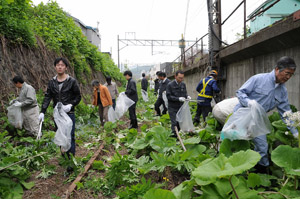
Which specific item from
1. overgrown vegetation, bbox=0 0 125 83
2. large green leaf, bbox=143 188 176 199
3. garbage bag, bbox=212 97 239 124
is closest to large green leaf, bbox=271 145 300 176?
large green leaf, bbox=143 188 176 199

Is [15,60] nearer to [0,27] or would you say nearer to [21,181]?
[0,27]

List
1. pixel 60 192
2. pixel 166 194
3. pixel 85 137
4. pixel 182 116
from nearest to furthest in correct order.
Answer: pixel 166 194
pixel 60 192
pixel 182 116
pixel 85 137

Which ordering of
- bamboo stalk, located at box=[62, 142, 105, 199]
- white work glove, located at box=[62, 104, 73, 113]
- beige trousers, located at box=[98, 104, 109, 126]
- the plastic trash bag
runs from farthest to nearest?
beige trousers, located at box=[98, 104, 109, 126], white work glove, located at box=[62, 104, 73, 113], bamboo stalk, located at box=[62, 142, 105, 199], the plastic trash bag

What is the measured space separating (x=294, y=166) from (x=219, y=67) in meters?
6.62

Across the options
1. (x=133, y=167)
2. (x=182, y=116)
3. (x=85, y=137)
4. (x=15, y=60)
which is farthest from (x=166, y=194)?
(x=15, y=60)

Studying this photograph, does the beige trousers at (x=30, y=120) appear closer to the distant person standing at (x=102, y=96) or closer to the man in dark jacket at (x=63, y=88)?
the man in dark jacket at (x=63, y=88)

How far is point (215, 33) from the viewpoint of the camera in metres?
8.59

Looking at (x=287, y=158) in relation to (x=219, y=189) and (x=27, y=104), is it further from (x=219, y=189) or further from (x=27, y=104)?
(x=27, y=104)

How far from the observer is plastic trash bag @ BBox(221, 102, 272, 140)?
2621mm

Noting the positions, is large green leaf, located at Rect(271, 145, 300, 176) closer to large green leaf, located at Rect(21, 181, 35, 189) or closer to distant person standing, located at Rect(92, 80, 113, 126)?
large green leaf, located at Rect(21, 181, 35, 189)

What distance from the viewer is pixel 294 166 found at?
220 centimetres

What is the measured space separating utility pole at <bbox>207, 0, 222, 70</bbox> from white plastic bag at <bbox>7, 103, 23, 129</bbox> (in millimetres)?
6606

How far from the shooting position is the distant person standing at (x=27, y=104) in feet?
16.5

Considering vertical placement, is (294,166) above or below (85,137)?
above
